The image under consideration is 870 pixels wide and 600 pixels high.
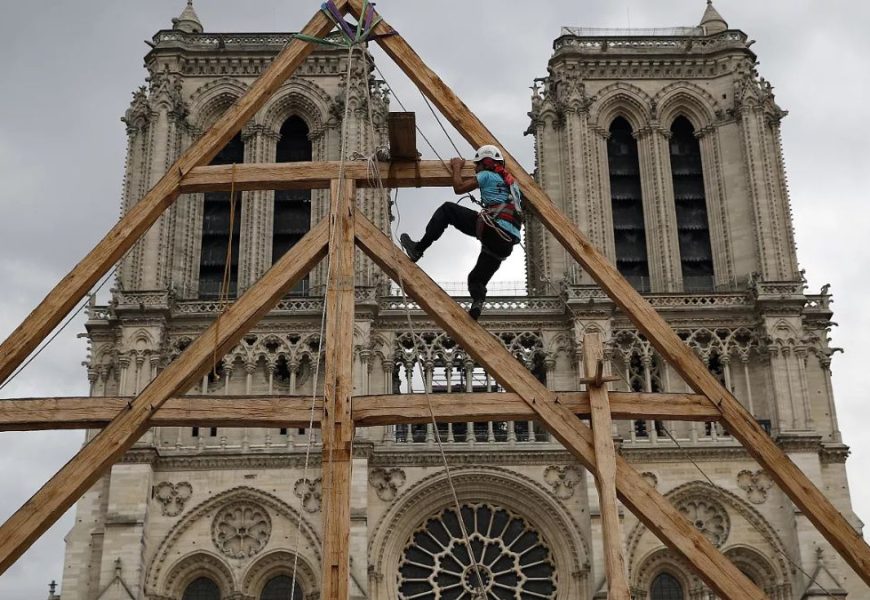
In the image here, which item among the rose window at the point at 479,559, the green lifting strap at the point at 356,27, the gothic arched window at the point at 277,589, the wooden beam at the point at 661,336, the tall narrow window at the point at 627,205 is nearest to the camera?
the wooden beam at the point at 661,336

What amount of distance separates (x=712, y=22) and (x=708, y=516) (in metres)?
17.1

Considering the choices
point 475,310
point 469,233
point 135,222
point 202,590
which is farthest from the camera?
point 202,590

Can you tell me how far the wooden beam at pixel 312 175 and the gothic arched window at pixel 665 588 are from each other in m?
21.6

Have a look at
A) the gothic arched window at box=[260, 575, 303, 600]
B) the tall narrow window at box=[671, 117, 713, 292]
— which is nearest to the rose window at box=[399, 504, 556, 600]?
the gothic arched window at box=[260, 575, 303, 600]

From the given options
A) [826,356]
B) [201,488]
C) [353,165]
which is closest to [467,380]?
[201,488]

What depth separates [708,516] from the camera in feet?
106

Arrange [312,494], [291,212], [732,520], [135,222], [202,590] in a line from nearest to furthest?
1. [135,222]
2. [202,590]
3. [312,494]
4. [732,520]
5. [291,212]

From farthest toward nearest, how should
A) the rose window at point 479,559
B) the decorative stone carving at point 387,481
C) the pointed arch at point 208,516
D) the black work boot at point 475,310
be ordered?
the decorative stone carving at point 387,481 < the rose window at point 479,559 < the pointed arch at point 208,516 < the black work boot at point 475,310

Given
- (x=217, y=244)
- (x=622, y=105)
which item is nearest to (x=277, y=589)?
(x=217, y=244)

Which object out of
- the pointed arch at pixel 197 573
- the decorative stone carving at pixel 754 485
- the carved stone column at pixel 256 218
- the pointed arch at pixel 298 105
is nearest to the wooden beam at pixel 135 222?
the pointed arch at pixel 197 573

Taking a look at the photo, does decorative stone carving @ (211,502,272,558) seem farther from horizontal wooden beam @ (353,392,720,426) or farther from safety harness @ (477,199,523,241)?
safety harness @ (477,199,523,241)

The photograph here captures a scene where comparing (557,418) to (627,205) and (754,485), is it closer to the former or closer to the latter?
(754,485)

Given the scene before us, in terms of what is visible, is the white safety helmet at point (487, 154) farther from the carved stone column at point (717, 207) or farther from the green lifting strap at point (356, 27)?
the carved stone column at point (717, 207)

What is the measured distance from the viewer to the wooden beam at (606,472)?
11211mm
